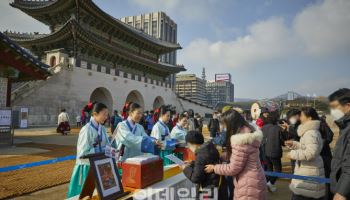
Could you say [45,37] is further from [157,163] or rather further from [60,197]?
[157,163]

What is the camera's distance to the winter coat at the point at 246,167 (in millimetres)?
2098

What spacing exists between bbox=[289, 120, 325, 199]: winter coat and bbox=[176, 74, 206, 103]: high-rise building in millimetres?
84060

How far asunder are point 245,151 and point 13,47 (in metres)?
10.2

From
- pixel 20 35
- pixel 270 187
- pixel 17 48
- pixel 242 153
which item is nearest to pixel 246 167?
pixel 242 153

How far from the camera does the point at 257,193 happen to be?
2170 mm

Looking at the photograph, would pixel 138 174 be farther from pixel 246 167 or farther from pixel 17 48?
pixel 17 48

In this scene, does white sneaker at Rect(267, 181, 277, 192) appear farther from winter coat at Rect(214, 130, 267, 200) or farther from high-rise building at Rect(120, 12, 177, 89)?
high-rise building at Rect(120, 12, 177, 89)

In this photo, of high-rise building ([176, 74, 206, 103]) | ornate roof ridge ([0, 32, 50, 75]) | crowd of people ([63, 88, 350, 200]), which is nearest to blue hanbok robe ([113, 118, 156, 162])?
crowd of people ([63, 88, 350, 200])

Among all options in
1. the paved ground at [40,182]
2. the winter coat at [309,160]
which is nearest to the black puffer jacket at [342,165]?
the winter coat at [309,160]

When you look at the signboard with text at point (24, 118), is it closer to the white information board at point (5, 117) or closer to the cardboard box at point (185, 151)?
the white information board at point (5, 117)

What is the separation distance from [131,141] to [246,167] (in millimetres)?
1761

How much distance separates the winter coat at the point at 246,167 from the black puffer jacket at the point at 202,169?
212 mm

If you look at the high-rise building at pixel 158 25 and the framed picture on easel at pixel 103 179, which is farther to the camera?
the high-rise building at pixel 158 25

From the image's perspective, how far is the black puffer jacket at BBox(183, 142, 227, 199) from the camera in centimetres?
241
